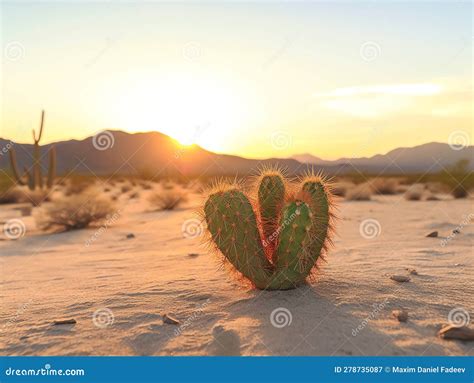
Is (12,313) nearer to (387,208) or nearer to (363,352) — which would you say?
(363,352)

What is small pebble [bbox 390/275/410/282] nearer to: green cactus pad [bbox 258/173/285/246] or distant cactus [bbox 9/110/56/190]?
green cactus pad [bbox 258/173/285/246]

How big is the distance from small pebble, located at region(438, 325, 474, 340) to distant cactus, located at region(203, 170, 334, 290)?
1215 mm

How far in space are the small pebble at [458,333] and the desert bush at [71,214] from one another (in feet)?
30.1

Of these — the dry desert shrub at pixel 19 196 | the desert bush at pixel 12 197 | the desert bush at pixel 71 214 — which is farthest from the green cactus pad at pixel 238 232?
the desert bush at pixel 12 197

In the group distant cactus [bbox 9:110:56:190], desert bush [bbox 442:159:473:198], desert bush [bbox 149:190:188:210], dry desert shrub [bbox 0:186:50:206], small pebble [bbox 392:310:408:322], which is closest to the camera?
small pebble [bbox 392:310:408:322]

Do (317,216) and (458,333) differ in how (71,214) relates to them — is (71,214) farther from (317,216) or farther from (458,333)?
(458,333)

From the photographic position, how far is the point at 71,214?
36.0ft

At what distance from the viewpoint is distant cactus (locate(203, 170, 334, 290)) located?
3.95 meters

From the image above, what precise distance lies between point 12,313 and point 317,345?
282cm

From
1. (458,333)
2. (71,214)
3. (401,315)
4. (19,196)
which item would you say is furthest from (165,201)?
(458,333)

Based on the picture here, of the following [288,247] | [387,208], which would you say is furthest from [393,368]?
[387,208]

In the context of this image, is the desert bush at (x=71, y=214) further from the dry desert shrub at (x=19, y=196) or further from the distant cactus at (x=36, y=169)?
the distant cactus at (x=36, y=169)

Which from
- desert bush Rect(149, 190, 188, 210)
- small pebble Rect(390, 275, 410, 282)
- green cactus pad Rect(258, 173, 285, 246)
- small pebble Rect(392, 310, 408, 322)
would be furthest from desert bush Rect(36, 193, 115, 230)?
small pebble Rect(392, 310, 408, 322)

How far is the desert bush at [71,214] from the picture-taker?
35.6 feet
